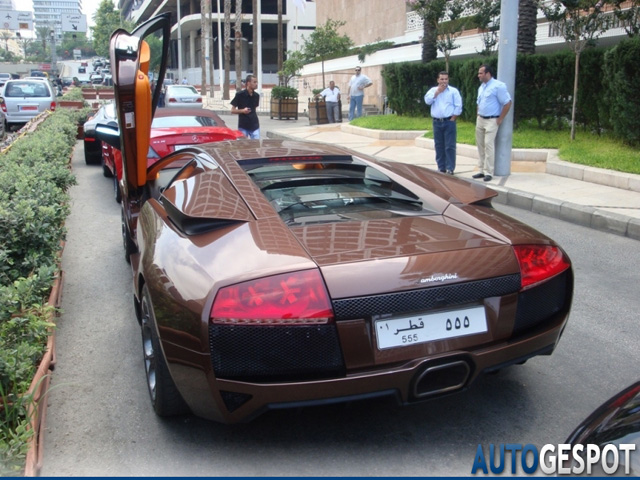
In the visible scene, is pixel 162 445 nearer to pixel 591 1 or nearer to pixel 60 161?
pixel 60 161

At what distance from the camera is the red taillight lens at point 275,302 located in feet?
8.36

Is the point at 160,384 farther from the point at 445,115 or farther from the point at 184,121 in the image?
the point at 445,115

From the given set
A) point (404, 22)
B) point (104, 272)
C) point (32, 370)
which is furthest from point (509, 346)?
point (404, 22)

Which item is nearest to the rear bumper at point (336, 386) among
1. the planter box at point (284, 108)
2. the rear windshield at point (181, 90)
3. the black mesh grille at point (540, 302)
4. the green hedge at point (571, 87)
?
the black mesh grille at point (540, 302)

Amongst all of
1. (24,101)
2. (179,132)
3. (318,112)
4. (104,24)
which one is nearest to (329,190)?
(179,132)

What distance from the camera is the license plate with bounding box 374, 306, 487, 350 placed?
8.64 feet

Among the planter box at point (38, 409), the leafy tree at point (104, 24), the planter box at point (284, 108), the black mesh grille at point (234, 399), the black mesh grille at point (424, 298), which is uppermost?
the leafy tree at point (104, 24)

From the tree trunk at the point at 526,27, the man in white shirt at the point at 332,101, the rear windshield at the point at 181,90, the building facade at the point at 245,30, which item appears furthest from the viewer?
the building facade at the point at 245,30

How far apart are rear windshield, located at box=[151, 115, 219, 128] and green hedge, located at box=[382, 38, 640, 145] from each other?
6882 millimetres

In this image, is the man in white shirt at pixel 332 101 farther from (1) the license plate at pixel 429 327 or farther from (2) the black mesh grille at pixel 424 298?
(1) the license plate at pixel 429 327

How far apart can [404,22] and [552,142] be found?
94.2 feet

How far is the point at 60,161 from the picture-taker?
819 cm

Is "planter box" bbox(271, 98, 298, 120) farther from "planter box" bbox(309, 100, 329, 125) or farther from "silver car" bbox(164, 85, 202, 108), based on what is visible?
"silver car" bbox(164, 85, 202, 108)

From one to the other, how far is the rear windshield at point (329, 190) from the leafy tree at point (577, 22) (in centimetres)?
942
